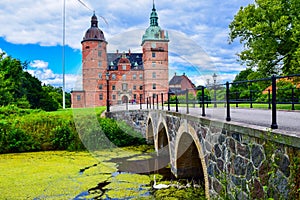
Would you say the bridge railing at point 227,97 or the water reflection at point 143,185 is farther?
the water reflection at point 143,185

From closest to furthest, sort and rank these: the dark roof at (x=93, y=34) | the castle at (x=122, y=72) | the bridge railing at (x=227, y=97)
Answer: the bridge railing at (x=227, y=97), the castle at (x=122, y=72), the dark roof at (x=93, y=34)

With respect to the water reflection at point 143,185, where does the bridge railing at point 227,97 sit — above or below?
above

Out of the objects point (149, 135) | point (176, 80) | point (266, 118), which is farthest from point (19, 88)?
point (266, 118)

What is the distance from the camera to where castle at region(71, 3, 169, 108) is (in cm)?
1448

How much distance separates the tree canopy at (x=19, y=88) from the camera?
23591mm

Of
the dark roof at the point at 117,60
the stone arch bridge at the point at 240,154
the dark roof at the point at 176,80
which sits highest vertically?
the dark roof at the point at 117,60

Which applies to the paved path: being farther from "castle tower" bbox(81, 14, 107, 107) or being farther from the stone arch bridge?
"castle tower" bbox(81, 14, 107, 107)

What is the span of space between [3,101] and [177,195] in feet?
65.2

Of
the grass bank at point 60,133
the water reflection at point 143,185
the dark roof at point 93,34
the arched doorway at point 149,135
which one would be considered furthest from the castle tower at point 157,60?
the dark roof at point 93,34

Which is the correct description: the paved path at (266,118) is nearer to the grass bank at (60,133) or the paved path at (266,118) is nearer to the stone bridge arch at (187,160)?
the stone bridge arch at (187,160)

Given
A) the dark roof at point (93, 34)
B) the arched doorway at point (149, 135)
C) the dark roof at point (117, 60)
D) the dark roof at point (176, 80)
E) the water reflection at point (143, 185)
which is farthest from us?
the dark roof at point (93, 34)

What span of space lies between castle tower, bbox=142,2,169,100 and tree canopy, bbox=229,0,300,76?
4040 mm

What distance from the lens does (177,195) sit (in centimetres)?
712

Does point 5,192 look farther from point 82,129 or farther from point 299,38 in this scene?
point 299,38
